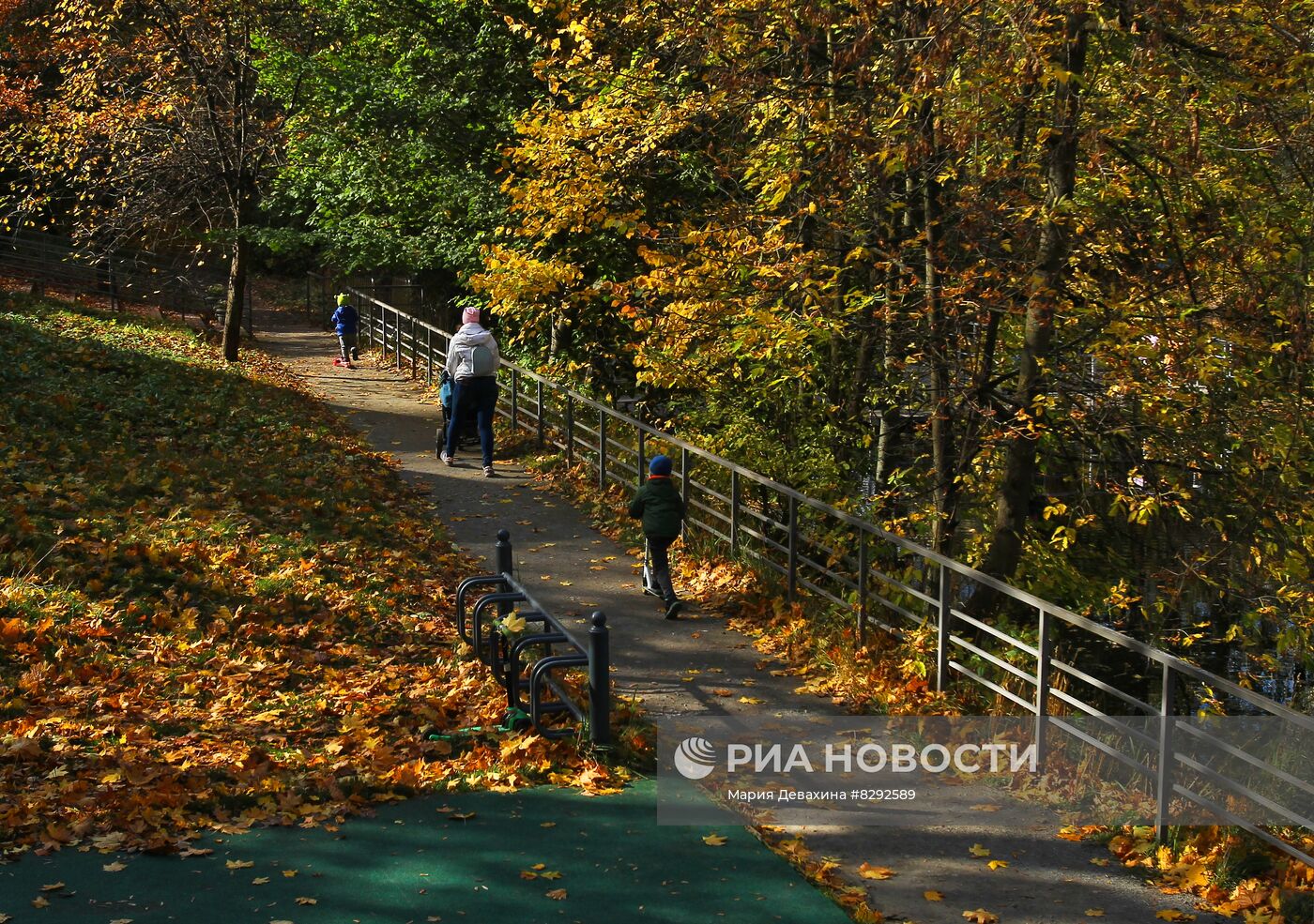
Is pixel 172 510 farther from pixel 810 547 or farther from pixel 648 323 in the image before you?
pixel 810 547

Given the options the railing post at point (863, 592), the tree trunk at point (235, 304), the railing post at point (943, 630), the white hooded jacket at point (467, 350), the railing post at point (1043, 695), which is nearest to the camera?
the railing post at point (1043, 695)

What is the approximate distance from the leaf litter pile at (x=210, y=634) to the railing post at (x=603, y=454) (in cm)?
226

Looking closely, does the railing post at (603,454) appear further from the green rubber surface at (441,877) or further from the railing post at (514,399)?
the green rubber surface at (441,877)

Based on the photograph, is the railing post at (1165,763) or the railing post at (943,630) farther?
the railing post at (943,630)

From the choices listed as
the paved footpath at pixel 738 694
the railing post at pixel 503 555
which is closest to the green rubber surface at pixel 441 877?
the paved footpath at pixel 738 694

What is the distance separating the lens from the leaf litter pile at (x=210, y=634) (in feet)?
25.3

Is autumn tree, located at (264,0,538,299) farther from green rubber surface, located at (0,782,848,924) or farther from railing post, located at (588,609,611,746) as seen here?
green rubber surface, located at (0,782,848,924)

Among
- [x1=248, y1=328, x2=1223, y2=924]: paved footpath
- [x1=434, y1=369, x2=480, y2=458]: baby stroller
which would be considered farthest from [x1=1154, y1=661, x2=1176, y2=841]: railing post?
[x1=434, y1=369, x2=480, y2=458]: baby stroller

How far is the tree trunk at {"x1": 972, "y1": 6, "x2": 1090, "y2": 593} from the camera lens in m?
10.6

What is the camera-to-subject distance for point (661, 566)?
1217 cm

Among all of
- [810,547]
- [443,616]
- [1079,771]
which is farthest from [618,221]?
[1079,771]

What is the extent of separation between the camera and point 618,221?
15.5 m

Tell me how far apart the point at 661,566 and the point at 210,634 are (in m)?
3.90

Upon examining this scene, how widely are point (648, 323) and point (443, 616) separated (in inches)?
176
